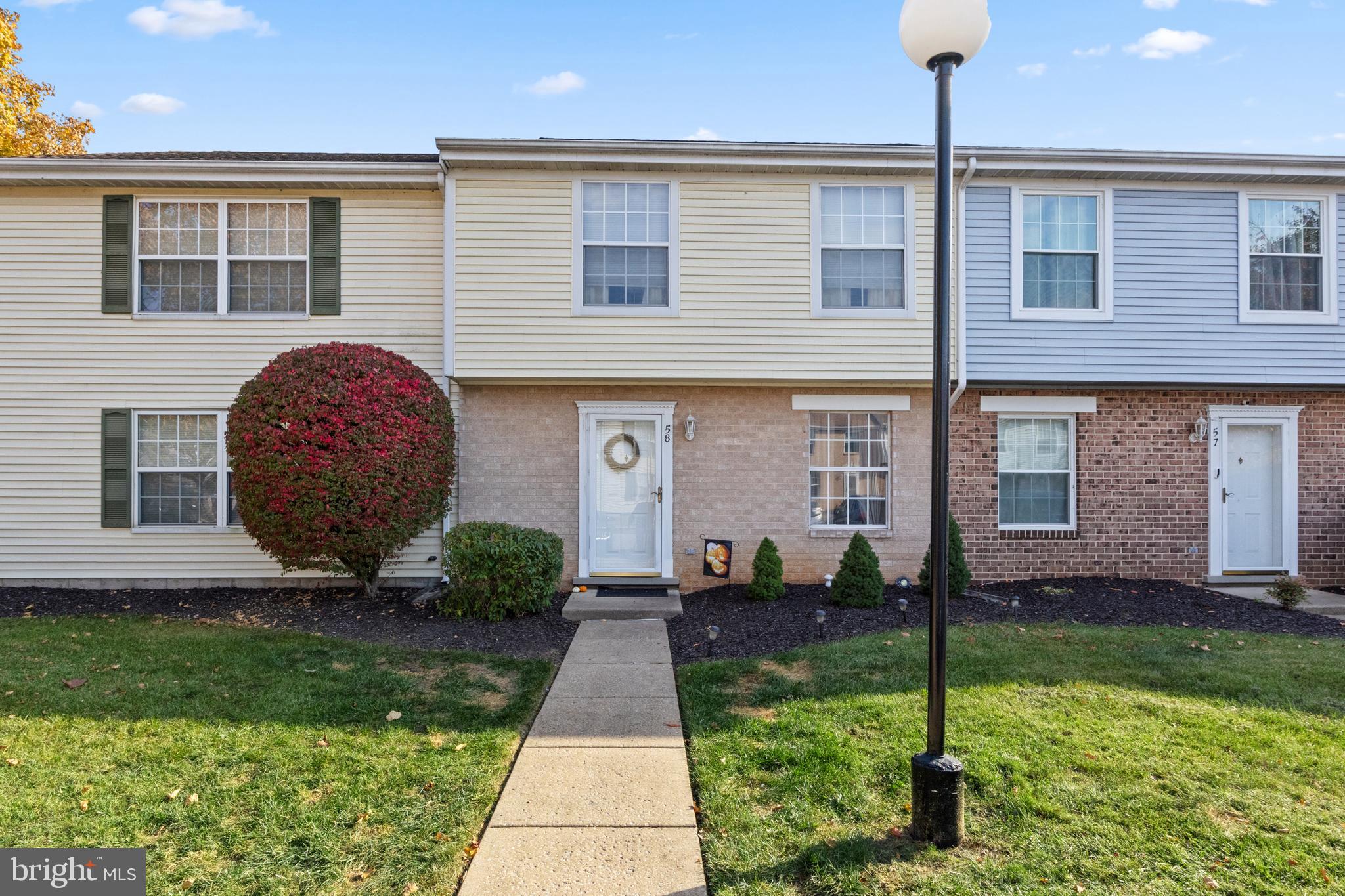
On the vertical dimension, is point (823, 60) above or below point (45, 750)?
above

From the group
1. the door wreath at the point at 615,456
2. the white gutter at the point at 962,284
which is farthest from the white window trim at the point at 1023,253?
the door wreath at the point at 615,456

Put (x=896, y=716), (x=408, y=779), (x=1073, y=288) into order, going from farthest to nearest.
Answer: (x=1073, y=288)
(x=896, y=716)
(x=408, y=779)

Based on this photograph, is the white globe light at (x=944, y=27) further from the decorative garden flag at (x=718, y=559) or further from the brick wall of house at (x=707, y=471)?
the decorative garden flag at (x=718, y=559)

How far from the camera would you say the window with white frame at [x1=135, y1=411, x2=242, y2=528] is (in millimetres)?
8820

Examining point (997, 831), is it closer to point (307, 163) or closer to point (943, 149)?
point (943, 149)

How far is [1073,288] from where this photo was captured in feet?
29.2

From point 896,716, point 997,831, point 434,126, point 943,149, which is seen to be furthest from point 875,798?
point 434,126

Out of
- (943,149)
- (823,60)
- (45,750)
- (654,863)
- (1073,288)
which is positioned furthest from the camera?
(823,60)

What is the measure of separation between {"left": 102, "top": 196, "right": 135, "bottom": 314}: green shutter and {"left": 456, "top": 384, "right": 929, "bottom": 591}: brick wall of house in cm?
449

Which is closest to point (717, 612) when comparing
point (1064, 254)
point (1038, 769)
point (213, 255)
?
point (1038, 769)

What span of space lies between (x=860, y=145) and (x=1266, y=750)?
275 inches

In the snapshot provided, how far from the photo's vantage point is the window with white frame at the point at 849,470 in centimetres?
901

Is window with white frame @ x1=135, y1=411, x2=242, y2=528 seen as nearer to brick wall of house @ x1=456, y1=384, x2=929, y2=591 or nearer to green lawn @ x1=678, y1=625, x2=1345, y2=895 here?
brick wall of house @ x1=456, y1=384, x2=929, y2=591

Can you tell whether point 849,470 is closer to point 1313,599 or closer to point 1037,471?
point 1037,471
